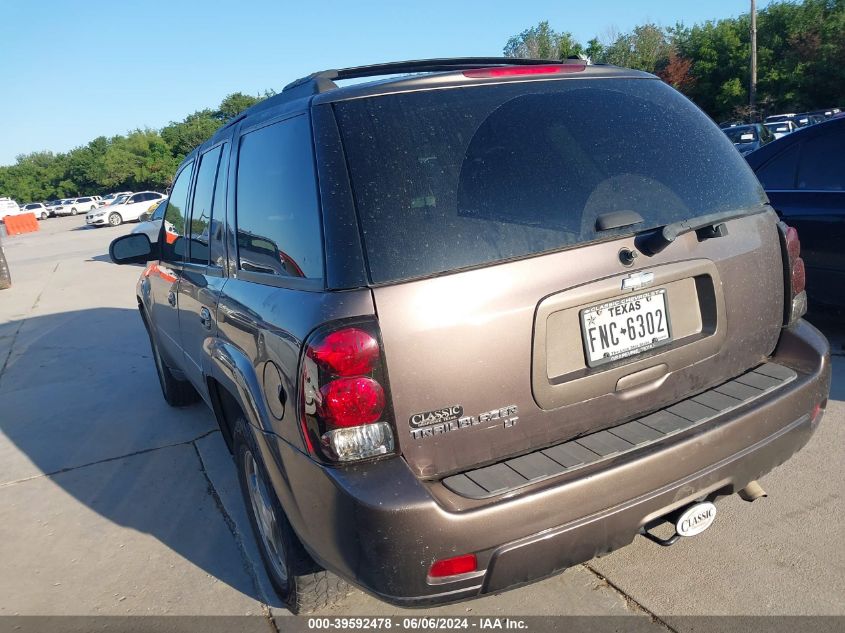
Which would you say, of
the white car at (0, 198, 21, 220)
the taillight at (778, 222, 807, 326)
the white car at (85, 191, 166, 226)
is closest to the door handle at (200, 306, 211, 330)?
the taillight at (778, 222, 807, 326)

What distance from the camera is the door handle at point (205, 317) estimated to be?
3.01 meters

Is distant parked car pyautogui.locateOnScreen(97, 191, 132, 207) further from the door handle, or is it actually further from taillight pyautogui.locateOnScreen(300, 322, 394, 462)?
taillight pyautogui.locateOnScreen(300, 322, 394, 462)

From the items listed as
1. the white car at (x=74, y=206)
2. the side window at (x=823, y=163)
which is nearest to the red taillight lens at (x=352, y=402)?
the side window at (x=823, y=163)

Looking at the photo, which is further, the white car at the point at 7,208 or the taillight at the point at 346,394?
the white car at the point at 7,208

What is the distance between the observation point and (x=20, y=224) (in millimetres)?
38438

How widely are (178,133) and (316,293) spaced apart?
8688 cm

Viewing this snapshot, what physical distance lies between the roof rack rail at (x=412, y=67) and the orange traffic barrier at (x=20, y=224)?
136 feet

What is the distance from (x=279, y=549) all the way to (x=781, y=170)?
4.71 m

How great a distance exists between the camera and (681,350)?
2316 mm

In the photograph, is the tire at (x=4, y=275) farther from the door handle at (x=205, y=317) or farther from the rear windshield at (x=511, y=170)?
the rear windshield at (x=511, y=170)

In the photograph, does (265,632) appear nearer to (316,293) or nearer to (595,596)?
(595,596)

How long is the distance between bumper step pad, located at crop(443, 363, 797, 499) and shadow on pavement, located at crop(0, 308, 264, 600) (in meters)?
1.41

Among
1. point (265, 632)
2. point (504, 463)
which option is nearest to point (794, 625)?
point (504, 463)

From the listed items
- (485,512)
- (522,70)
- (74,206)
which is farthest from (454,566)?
(74,206)
